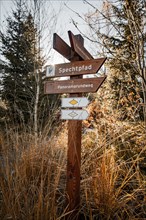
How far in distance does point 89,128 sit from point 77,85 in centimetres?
237

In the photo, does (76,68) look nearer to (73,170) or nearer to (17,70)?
(73,170)

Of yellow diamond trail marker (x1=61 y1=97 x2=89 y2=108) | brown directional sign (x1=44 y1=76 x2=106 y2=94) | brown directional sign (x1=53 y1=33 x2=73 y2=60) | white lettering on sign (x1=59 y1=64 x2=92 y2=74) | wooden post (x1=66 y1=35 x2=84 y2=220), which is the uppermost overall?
brown directional sign (x1=53 y1=33 x2=73 y2=60)

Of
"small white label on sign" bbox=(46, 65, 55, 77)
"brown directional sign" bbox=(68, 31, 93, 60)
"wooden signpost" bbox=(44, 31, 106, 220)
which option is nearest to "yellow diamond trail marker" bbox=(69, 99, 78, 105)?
"wooden signpost" bbox=(44, 31, 106, 220)

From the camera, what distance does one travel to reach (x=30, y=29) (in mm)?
7559

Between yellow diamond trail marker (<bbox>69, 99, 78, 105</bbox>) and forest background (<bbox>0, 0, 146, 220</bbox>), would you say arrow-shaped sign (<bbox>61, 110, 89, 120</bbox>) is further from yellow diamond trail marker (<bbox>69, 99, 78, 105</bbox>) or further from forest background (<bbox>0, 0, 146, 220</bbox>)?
forest background (<bbox>0, 0, 146, 220</bbox>)

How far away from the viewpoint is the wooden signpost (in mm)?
1824

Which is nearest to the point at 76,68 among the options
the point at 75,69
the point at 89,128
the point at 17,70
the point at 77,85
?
the point at 75,69

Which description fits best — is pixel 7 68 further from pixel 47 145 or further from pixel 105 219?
pixel 105 219

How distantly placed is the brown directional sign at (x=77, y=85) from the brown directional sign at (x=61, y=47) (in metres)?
0.33

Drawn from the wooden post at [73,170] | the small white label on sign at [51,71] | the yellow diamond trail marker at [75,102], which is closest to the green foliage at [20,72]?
the small white label on sign at [51,71]

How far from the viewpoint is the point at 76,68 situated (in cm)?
197

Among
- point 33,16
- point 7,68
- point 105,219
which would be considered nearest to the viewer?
point 105,219

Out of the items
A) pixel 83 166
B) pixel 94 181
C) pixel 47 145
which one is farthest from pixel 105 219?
pixel 47 145

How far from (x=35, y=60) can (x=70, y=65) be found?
20.5ft
